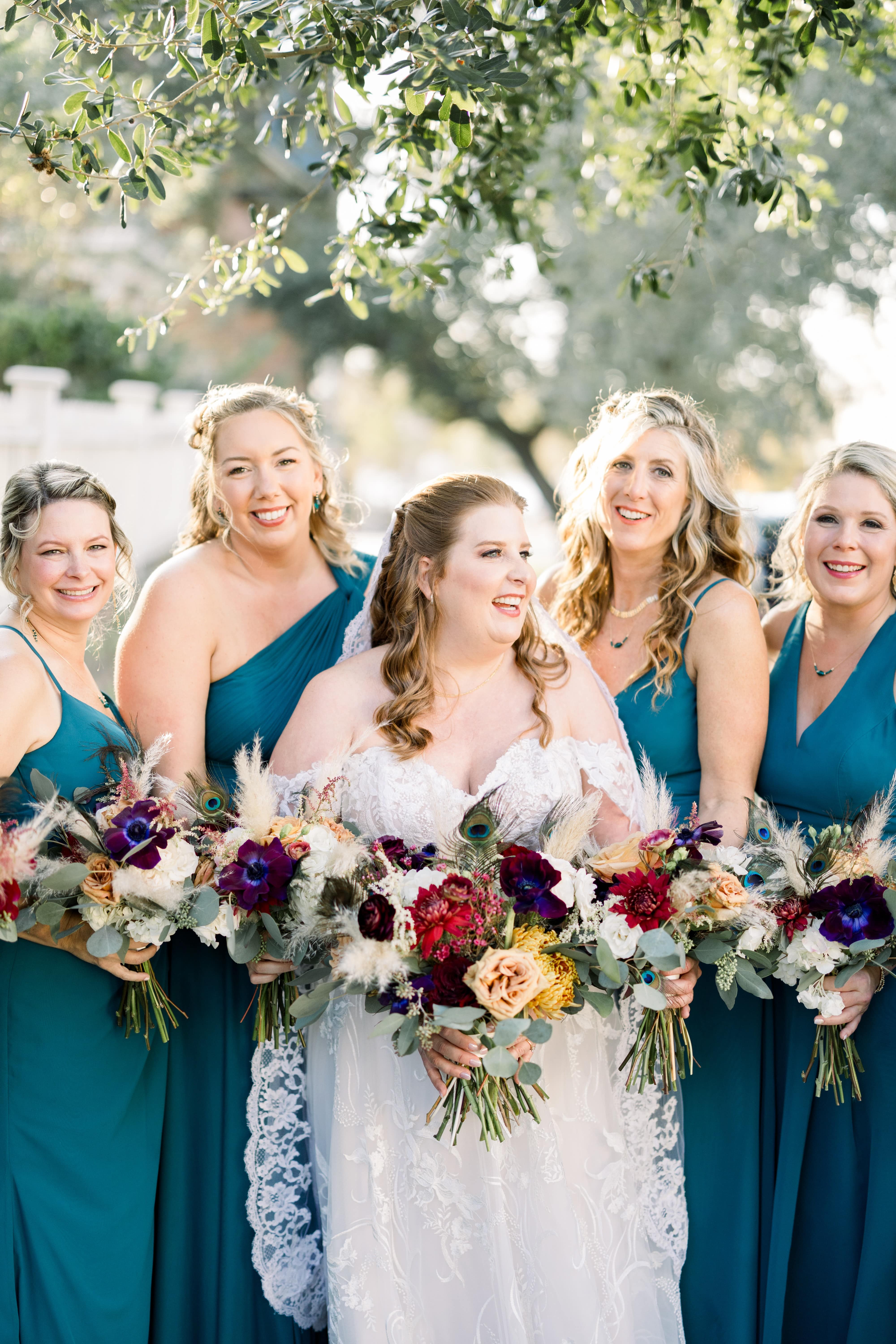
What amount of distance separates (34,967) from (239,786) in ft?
2.15

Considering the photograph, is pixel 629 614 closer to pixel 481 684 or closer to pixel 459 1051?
pixel 481 684

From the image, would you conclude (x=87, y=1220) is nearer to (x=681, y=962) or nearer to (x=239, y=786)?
(x=239, y=786)

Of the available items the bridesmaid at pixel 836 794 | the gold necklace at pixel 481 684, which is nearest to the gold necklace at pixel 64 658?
the gold necklace at pixel 481 684

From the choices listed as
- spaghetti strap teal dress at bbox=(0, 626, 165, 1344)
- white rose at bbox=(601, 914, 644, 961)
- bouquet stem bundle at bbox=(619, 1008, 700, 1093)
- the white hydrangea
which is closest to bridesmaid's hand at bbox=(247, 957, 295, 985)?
the white hydrangea

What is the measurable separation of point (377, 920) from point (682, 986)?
801 millimetres

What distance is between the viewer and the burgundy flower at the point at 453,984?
2500 mm

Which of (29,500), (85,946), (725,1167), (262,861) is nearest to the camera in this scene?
(262,861)

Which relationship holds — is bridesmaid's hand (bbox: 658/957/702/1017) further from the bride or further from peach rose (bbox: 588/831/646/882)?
peach rose (bbox: 588/831/646/882)

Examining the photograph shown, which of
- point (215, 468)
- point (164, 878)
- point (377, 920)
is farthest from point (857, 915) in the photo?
point (215, 468)

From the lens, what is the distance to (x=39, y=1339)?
2.76 m

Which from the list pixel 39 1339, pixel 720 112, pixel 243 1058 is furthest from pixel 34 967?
pixel 720 112

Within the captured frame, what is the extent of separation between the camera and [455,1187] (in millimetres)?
2814

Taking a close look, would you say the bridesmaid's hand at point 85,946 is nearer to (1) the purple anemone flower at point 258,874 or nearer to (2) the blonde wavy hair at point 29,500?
(1) the purple anemone flower at point 258,874

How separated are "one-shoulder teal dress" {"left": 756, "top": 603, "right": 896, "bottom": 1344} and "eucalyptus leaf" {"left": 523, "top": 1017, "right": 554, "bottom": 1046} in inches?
35.6
